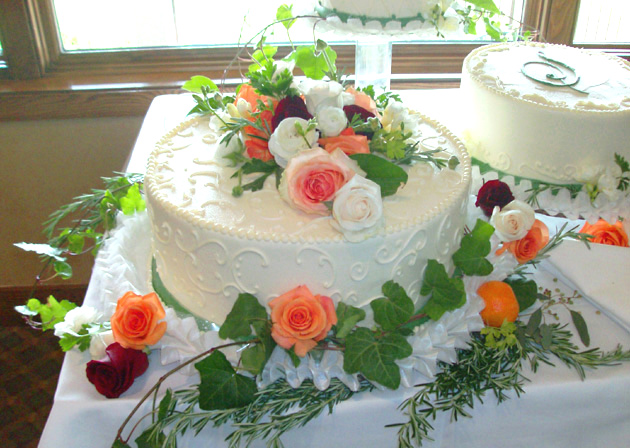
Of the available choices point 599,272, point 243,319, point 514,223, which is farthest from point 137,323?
point 599,272

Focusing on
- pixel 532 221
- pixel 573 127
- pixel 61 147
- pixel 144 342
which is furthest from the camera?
pixel 61 147

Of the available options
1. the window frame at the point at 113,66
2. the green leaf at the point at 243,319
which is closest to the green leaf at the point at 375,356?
the green leaf at the point at 243,319

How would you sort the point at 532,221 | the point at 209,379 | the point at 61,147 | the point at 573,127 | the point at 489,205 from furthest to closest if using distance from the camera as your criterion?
the point at 61,147 < the point at 573,127 < the point at 489,205 < the point at 532,221 < the point at 209,379

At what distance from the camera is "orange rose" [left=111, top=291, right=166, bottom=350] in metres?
1.08

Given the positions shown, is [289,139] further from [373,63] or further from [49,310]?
[373,63]

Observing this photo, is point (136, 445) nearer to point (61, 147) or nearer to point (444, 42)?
point (61, 147)

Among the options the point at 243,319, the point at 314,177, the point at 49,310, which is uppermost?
the point at 314,177

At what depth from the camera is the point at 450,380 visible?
3.53 ft

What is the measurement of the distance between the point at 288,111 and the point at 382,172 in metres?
0.22

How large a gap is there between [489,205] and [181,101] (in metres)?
1.31

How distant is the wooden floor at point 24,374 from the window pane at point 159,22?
1.16 metres

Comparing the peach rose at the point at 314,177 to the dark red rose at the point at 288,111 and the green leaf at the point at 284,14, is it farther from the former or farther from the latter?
the green leaf at the point at 284,14

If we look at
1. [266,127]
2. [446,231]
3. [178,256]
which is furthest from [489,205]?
[178,256]

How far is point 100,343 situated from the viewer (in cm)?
110
